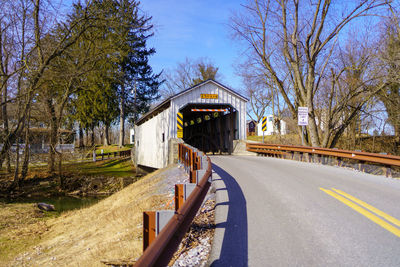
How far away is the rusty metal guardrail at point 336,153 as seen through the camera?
8.82m

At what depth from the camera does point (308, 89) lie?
17.9 metres

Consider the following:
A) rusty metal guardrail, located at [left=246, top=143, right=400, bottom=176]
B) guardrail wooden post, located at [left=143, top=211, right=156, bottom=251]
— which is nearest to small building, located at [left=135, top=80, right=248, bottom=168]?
rusty metal guardrail, located at [left=246, top=143, right=400, bottom=176]

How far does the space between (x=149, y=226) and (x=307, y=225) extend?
7.69 feet

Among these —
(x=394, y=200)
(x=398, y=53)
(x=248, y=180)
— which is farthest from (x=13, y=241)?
(x=398, y=53)

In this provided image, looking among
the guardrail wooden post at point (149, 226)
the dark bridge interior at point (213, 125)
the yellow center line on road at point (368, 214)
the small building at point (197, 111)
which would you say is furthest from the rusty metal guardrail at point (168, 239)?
the dark bridge interior at point (213, 125)

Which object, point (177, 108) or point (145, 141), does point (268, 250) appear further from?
point (145, 141)

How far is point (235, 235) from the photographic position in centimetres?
372

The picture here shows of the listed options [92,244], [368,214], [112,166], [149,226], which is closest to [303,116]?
[368,214]

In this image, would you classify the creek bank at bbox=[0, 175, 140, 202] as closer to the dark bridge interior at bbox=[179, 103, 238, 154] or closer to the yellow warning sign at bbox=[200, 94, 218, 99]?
the dark bridge interior at bbox=[179, 103, 238, 154]

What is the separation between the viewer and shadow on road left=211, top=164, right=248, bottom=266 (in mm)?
3028

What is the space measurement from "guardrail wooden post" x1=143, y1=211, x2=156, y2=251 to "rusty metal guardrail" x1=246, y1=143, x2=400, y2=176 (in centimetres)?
813

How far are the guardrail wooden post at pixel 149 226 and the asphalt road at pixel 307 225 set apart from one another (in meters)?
0.72

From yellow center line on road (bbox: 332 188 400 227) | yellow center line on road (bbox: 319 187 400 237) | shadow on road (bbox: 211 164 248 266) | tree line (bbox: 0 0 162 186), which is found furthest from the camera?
tree line (bbox: 0 0 162 186)

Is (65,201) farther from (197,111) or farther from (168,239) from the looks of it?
(168,239)
